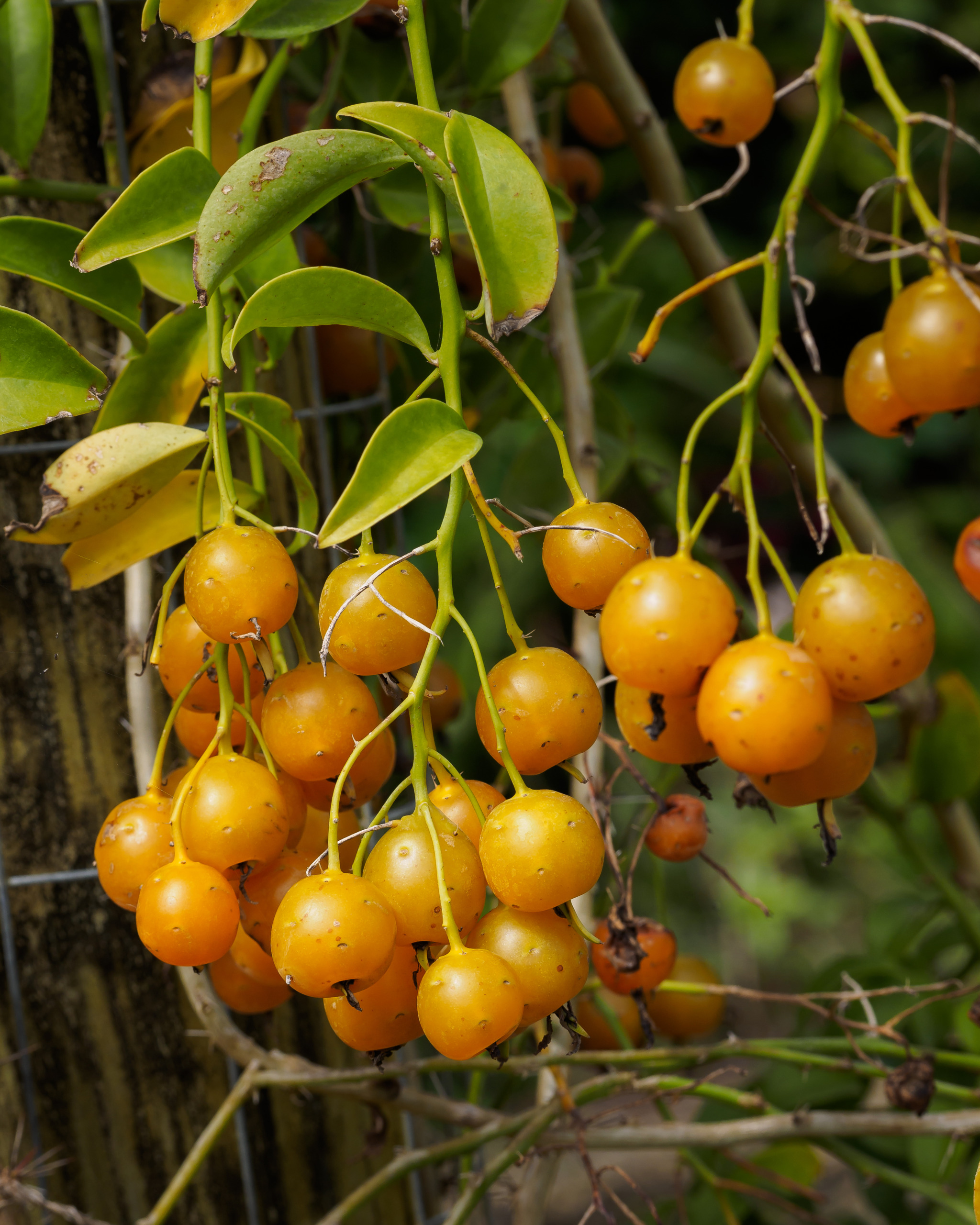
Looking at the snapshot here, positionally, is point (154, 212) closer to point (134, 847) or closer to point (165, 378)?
point (165, 378)

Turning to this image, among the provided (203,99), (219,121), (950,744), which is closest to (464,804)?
(203,99)

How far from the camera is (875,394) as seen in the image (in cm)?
40

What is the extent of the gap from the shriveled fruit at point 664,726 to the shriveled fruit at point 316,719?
3.1 inches

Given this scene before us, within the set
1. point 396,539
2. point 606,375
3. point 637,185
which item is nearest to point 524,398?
point 396,539

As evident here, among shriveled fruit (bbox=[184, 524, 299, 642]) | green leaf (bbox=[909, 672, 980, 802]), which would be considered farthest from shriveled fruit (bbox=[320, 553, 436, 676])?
green leaf (bbox=[909, 672, 980, 802])

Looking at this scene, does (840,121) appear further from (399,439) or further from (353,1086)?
(353,1086)

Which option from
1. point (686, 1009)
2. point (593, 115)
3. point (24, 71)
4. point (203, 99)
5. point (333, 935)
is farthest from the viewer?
point (593, 115)

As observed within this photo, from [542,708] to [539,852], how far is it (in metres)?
0.04

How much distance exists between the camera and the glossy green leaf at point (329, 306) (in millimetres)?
305

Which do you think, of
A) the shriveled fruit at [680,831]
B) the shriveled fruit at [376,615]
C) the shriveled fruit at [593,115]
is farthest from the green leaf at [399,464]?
the shriveled fruit at [593,115]

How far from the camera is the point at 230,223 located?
0.30 m

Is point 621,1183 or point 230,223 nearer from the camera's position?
point 230,223

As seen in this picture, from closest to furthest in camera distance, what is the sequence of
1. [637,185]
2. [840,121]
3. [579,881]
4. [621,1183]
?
[579,881]
[840,121]
[637,185]
[621,1183]

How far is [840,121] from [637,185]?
877 millimetres
